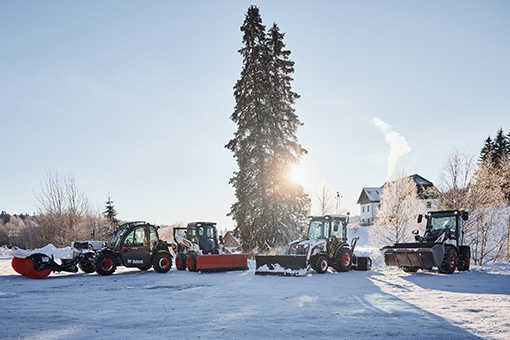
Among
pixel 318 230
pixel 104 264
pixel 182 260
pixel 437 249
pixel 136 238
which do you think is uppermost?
pixel 318 230

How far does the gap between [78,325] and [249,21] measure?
22.2 meters

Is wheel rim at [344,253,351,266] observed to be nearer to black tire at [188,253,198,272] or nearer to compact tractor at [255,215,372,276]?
compact tractor at [255,215,372,276]

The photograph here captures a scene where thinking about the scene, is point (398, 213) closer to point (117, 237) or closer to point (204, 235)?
point (204, 235)

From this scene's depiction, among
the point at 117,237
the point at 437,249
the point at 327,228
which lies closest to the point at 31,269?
the point at 117,237

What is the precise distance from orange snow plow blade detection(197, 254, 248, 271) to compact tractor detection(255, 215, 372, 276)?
5.43 ft

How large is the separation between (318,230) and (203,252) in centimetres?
526

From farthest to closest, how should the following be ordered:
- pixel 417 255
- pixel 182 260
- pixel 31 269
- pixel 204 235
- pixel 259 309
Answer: pixel 204 235 → pixel 182 260 → pixel 417 255 → pixel 31 269 → pixel 259 309

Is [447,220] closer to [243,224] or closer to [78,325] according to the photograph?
[243,224]

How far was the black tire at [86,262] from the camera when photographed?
16.3 metres

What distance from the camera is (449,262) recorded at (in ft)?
50.5

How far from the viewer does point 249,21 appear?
82.8ft

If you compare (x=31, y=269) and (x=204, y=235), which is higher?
(x=204, y=235)

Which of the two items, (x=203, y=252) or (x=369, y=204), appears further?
(x=369, y=204)

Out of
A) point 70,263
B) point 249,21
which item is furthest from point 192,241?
point 249,21
